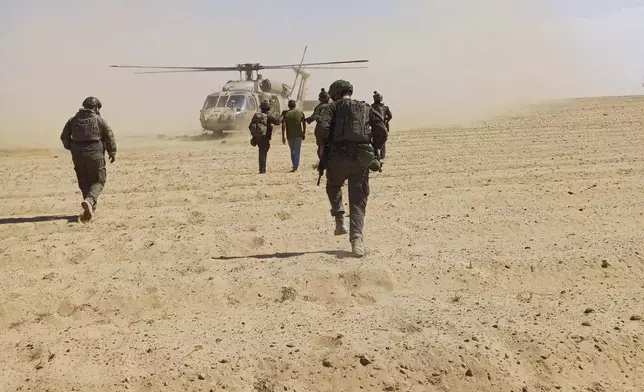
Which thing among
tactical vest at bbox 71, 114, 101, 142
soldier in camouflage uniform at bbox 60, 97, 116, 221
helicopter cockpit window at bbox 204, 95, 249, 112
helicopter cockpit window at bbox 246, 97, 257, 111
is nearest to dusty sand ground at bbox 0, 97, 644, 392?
soldier in camouflage uniform at bbox 60, 97, 116, 221

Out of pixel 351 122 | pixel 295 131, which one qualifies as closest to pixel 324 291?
pixel 351 122

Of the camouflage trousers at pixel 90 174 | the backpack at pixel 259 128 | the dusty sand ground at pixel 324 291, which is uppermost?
the backpack at pixel 259 128

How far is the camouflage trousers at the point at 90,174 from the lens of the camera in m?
8.07

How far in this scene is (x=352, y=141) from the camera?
5.90m

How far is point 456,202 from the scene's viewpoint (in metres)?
8.48

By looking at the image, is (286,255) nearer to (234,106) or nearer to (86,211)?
(86,211)

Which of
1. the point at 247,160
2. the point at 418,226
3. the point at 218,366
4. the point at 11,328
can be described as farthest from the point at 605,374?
the point at 247,160

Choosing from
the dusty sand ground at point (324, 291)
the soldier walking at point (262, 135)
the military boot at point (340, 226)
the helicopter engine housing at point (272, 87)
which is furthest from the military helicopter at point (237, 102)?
the military boot at point (340, 226)

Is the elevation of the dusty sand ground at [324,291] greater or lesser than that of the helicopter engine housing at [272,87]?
lesser

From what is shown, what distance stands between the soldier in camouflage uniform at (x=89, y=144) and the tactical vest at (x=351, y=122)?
11.3ft

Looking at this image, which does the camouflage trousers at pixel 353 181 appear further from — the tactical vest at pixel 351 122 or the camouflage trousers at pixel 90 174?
the camouflage trousers at pixel 90 174

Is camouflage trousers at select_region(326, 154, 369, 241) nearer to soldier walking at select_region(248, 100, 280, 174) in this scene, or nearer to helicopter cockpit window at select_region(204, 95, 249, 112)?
soldier walking at select_region(248, 100, 280, 174)

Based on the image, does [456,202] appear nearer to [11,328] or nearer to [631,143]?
[11,328]

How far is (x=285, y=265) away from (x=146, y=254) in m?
1.56
